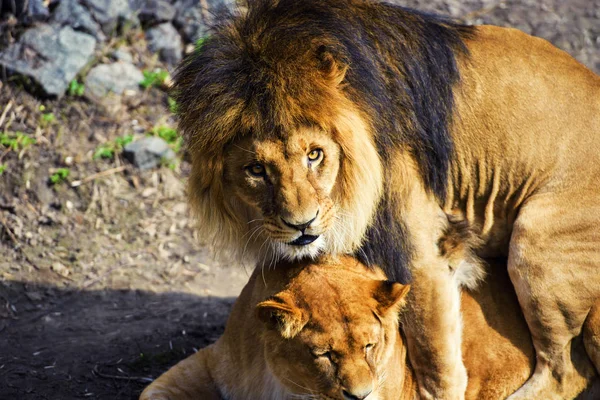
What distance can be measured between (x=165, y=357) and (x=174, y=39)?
3.06 meters

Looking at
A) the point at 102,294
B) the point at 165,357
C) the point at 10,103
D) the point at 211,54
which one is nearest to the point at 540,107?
the point at 211,54

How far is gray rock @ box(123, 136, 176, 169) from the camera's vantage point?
231 inches

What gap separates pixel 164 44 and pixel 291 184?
13.1ft

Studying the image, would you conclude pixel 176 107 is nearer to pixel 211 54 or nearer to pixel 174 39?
pixel 211 54

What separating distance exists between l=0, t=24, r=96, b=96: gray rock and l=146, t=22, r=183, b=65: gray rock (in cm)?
61

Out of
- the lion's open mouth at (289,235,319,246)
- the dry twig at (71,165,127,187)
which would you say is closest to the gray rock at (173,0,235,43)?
the dry twig at (71,165,127,187)

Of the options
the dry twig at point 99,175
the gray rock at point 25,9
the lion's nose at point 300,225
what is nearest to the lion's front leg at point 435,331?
the lion's nose at point 300,225

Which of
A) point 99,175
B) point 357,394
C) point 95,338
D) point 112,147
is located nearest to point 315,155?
point 357,394

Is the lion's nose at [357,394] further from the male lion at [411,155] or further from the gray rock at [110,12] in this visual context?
the gray rock at [110,12]

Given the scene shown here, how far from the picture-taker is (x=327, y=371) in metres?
3.08

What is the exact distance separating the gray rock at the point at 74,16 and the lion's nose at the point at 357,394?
4.21 meters

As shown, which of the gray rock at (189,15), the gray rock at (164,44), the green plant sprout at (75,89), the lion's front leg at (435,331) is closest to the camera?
the lion's front leg at (435,331)

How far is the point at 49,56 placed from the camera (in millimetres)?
5996

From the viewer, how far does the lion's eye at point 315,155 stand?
10.1ft
